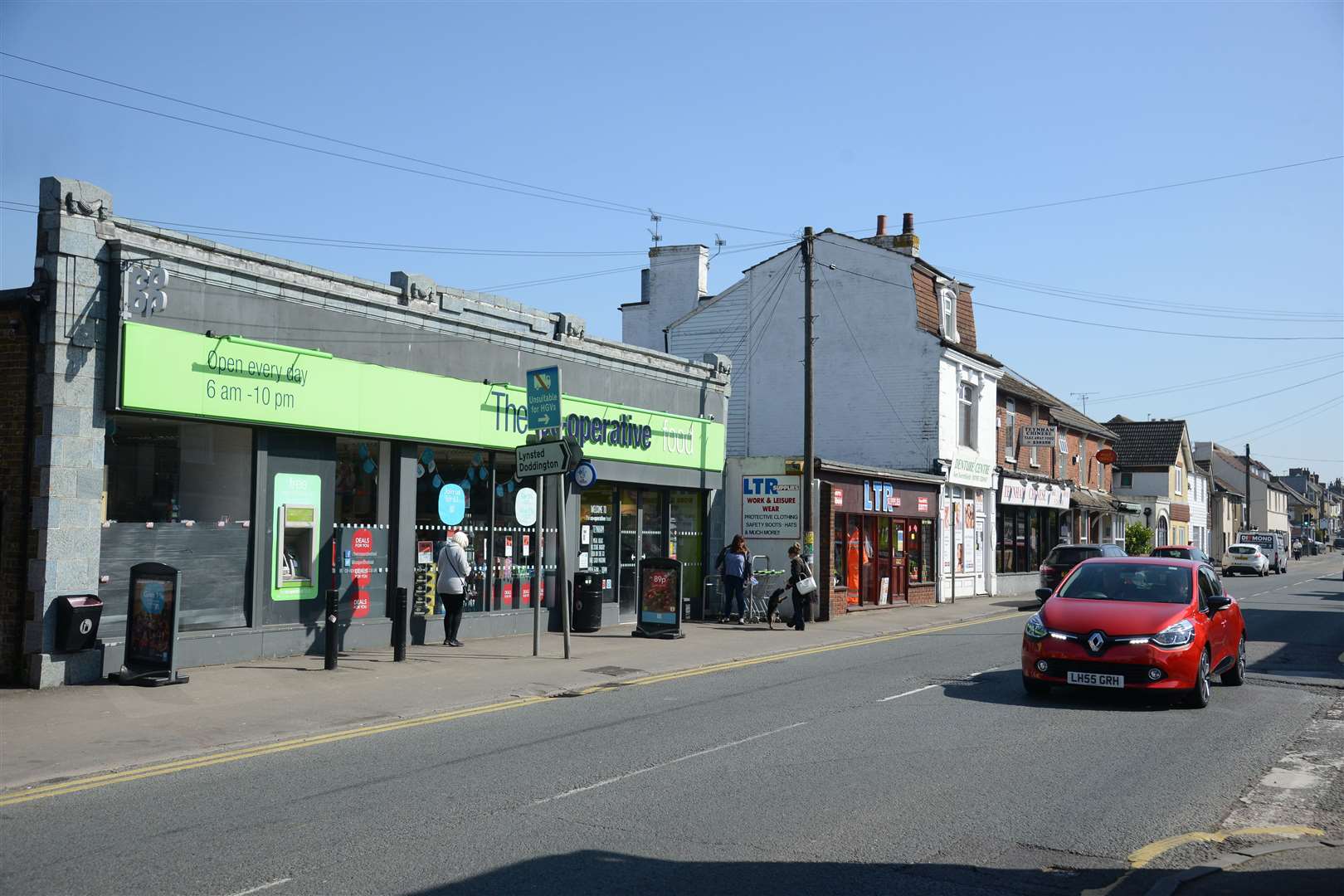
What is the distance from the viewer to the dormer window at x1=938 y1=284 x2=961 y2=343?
36.2 m

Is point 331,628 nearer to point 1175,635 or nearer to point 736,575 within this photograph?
point 1175,635

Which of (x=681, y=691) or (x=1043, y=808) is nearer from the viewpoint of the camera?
(x=1043, y=808)

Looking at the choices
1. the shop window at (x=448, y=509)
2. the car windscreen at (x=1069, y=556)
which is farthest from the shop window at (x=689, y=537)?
the car windscreen at (x=1069, y=556)

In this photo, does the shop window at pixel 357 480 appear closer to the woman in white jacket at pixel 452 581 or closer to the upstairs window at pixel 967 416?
the woman in white jacket at pixel 452 581

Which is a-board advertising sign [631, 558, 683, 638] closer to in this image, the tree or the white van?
the tree

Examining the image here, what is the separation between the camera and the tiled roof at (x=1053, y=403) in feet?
135

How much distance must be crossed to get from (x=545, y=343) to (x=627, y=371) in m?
2.89

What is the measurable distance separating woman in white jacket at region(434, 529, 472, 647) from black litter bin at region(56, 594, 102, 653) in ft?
18.4

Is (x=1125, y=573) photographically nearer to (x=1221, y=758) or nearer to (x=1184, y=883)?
(x=1221, y=758)

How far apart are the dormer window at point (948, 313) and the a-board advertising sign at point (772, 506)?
11734mm

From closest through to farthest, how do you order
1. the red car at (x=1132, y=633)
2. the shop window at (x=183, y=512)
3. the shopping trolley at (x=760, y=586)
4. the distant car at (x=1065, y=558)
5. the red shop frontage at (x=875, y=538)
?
1. the red car at (x=1132, y=633)
2. the shop window at (x=183, y=512)
3. the shopping trolley at (x=760, y=586)
4. the red shop frontage at (x=875, y=538)
5. the distant car at (x=1065, y=558)

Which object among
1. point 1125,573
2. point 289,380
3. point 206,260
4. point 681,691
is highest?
point 206,260

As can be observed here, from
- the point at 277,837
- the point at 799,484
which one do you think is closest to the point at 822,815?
the point at 277,837

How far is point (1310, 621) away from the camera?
85.3 feet
